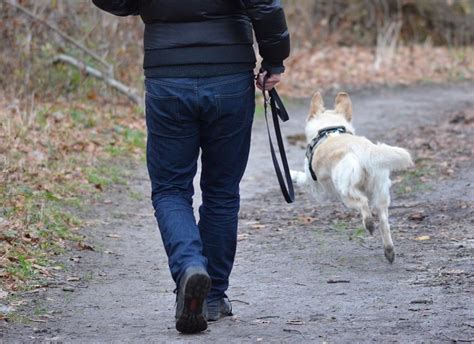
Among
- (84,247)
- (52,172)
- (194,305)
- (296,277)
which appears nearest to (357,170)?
(296,277)

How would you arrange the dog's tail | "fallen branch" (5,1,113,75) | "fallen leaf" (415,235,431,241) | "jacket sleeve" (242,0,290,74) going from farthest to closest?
"fallen branch" (5,1,113,75) → "fallen leaf" (415,235,431,241) → the dog's tail → "jacket sleeve" (242,0,290,74)

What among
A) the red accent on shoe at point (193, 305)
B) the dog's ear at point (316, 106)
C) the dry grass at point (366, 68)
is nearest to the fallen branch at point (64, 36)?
the dry grass at point (366, 68)

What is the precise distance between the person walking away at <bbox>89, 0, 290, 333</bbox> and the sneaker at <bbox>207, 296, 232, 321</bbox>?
134 mm

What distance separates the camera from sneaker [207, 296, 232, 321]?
174 inches

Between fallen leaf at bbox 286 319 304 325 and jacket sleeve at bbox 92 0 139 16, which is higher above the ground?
jacket sleeve at bbox 92 0 139 16

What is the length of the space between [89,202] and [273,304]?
131 inches

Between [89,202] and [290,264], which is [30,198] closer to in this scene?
[89,202]

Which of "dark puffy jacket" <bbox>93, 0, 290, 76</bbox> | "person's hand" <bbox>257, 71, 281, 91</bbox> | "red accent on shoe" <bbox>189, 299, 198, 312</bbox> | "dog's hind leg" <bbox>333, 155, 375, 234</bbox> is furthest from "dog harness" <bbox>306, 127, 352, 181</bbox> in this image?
"red accent on shoe" <bbox>189, 299, 198, 312</bbox>

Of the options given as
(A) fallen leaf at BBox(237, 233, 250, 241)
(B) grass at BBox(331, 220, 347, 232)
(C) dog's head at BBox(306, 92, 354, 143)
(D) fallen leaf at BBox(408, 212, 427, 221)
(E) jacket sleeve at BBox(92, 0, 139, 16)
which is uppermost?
(E) jacket sleeve at BBox(92, 0, 139, 16)

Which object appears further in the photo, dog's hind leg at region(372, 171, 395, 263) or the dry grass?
the dry grass

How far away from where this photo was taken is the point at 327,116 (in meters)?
6.80

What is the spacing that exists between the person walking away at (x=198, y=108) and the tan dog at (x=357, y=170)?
5.00 feet

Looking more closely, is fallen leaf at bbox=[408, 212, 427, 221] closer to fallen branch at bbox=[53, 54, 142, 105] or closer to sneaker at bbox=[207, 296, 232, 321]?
sneaker at bbox=[207, 296, 232, 321]

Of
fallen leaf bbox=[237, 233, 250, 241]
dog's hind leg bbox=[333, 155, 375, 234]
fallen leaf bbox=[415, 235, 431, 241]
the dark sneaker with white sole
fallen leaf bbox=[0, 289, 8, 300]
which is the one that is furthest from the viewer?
fallen leaf bbox=[237, 233, 250, 241]
